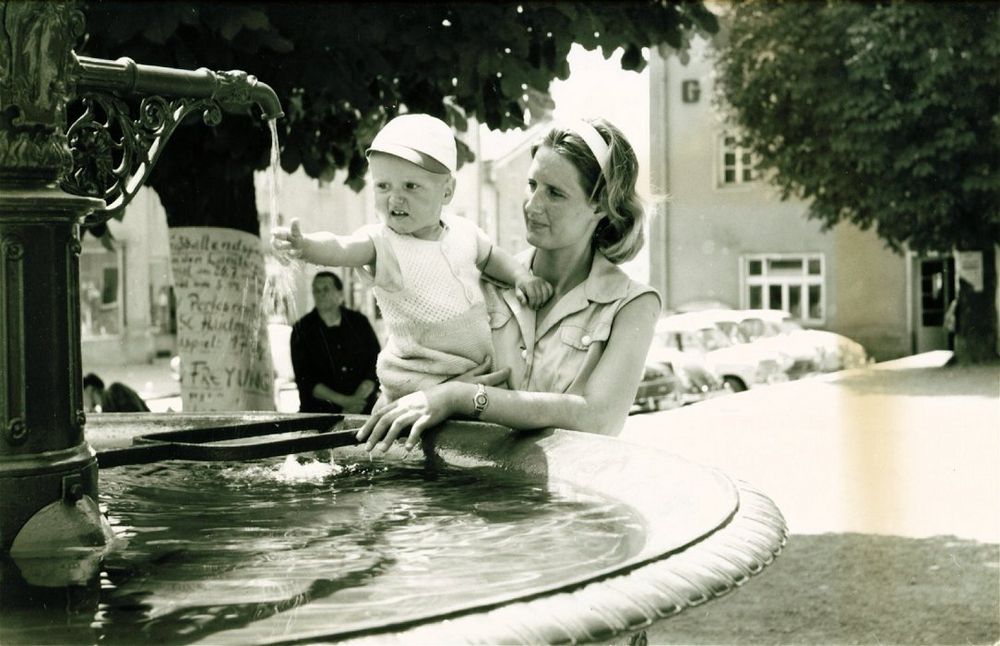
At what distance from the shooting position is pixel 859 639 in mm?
5574

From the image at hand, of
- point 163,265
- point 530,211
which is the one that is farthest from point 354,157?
point 163,265

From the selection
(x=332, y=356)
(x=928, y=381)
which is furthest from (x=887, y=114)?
(x=332, y=356)

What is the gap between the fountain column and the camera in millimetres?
2074

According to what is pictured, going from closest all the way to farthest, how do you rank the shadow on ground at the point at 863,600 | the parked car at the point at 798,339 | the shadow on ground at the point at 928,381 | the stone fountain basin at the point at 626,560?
the stone fountain basin at the point at 626,560
the shadow on ground at the point at 863,600
the shadow on ground at the point at 928,381
the parked car at the point at 798,339

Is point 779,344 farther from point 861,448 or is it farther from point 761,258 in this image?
point 861,448

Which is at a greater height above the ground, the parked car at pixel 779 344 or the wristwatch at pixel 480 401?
the wristwatch at pixel 480 401

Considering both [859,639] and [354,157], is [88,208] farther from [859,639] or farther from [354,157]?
[354,157]

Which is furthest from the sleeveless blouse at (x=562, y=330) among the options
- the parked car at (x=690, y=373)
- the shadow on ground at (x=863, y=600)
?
the parked car at (x=690, y=373)

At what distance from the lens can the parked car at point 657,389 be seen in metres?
18.4

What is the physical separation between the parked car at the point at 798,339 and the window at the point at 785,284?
5.71 metres

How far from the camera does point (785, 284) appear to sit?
114 feet

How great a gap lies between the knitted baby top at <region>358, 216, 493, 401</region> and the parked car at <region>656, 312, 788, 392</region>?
59.9 feet

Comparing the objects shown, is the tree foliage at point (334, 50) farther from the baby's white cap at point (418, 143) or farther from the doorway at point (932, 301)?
the doorway at point (932, 301)

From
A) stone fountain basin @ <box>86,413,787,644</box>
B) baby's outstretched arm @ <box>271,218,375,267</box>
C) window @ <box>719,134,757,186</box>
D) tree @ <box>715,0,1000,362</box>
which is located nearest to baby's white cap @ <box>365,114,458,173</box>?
baby's outstretched arm @ <box>271,218,375,267</box>
